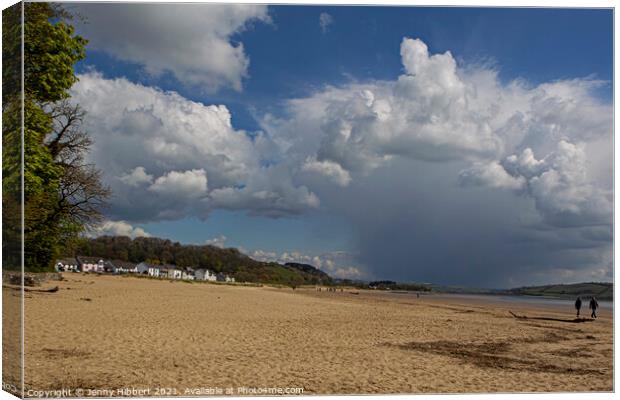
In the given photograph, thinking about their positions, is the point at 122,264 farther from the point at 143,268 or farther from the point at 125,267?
the point at 143,268

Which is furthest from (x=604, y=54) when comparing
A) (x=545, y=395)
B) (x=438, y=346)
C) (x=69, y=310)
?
(x=69, y=310)

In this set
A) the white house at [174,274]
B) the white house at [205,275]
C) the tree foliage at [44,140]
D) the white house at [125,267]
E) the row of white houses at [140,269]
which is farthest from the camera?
the white house at [174,274]

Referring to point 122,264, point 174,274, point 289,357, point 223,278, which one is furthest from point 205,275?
point 289,357

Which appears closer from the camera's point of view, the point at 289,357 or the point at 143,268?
the point at 289,357

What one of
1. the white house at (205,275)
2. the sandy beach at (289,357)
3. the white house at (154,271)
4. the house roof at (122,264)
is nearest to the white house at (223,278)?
the white house at (205,275)

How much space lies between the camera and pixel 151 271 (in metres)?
34.4

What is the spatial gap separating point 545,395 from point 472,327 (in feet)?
26.5

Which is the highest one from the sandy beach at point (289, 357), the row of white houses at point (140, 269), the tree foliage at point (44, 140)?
the tree foliage at point (44, 140)

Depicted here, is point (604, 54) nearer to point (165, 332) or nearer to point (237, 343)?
point (237, 343)

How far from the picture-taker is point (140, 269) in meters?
32.4

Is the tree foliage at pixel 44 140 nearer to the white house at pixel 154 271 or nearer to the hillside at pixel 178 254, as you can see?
the hillside at pixel 178 254

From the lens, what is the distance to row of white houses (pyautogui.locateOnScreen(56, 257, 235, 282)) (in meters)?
27.4

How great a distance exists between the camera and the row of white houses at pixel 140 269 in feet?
89.9

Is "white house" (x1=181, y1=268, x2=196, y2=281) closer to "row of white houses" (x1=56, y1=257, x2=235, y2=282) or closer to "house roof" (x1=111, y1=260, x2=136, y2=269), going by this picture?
"row of white houses" (x1=56, y1=257, x2=235, y2=282)
